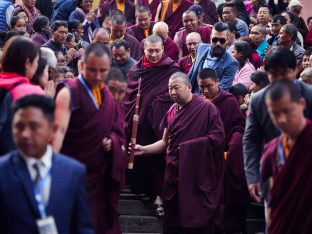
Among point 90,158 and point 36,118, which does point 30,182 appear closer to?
point 36,118

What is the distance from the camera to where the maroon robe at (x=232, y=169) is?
1070 centimetres

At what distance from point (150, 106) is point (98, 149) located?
351 centimetres

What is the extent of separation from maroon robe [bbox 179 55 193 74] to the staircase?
1.87m

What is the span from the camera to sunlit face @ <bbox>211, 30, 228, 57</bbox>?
38.3 ft

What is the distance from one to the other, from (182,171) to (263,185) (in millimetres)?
3103

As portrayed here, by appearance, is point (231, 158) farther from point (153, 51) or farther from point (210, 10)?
point (210, 10)

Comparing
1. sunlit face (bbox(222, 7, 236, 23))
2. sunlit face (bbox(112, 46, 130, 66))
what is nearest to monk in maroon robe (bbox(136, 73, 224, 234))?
sunlit face (bbox(112, 46, 130, 66))

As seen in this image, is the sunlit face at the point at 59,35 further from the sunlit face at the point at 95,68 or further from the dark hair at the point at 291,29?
the sunlit face at the point at 95,68

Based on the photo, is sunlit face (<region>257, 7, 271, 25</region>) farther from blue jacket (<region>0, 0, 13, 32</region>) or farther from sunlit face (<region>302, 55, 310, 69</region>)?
blue jacket (<region>0, 0, 13, 32</region>)

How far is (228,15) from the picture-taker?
1504cm

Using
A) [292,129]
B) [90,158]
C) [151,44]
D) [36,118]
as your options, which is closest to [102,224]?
[90,158]

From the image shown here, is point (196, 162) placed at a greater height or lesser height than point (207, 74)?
lesser

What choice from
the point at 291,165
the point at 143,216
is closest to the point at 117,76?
the point at 291,165

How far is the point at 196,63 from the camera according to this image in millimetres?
11750
